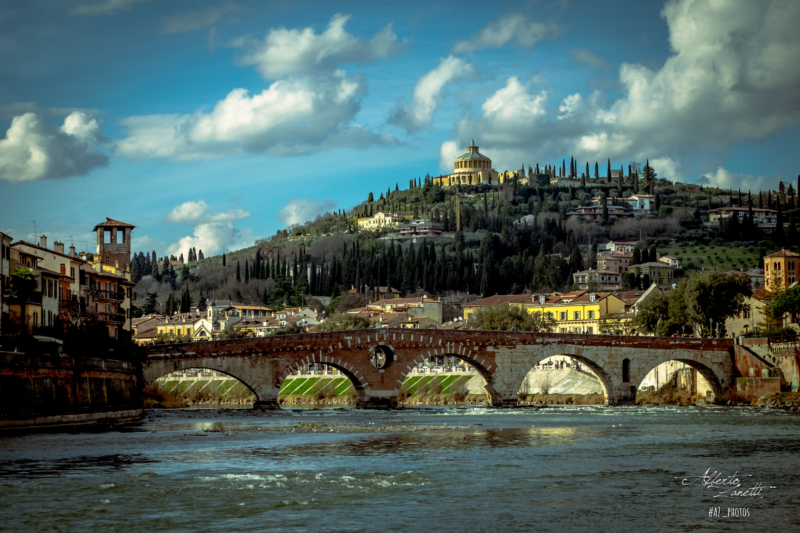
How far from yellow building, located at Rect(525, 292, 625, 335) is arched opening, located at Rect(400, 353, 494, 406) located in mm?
19338

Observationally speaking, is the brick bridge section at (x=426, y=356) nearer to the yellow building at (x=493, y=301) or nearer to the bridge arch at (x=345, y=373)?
the bridge arch at (x=345, y=373)

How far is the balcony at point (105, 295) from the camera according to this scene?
61481 millimetres

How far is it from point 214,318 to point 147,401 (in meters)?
60.6

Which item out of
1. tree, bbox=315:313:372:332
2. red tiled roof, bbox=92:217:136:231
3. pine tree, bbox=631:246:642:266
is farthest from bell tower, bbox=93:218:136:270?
pine tree, bbox=631:246:642:266

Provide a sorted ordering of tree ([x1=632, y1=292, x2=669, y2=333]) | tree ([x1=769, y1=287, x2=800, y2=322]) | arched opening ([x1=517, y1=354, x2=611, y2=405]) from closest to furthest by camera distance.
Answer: arched opening ([x1=517, y1=354, x2=611, y2=405])
tree ([x1=769, y1=287, x2=800, y2=322])
tree ([x1=632, y1=292, x2=669, y2=333])

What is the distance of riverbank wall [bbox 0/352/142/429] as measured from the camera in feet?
115

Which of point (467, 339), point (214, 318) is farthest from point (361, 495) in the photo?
point (214, 318)

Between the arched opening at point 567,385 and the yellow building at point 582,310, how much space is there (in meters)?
18.0

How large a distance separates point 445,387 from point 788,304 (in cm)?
2806

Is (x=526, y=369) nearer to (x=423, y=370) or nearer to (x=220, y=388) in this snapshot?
(x=423, y=370)

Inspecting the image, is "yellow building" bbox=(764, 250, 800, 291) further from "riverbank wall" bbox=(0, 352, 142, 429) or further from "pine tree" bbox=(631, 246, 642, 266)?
A: "riverbank wall" bbox=(0, 352, 142, 429)

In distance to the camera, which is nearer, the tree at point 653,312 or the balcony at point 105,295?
the balcony at point 105,295

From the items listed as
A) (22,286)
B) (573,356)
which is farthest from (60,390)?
(573,356)

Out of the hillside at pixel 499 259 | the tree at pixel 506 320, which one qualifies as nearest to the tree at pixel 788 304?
the tree at pixel 506 320
